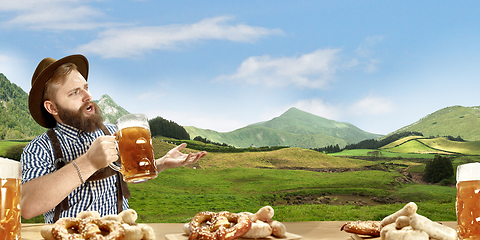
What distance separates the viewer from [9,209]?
4.58 feet

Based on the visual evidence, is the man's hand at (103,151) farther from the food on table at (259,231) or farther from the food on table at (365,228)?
the food on table at (365,228)

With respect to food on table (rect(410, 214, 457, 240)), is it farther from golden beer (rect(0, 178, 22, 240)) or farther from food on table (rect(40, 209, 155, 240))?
golden beer (rect(0, 178, 22, 240))

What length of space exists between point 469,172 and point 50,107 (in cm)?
342

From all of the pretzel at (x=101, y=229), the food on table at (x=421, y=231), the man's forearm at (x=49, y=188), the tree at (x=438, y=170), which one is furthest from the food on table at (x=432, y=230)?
the tree at (x=438, y=170)

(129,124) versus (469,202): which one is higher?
(129,124)

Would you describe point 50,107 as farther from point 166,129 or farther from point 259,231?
point 166,129

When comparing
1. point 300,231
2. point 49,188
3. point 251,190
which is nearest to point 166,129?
point 251,190

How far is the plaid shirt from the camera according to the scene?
306 cm

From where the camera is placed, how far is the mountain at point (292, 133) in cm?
3061

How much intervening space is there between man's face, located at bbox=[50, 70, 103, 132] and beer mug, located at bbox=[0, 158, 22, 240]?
191 centimetres

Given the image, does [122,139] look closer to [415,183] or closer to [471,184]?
[471,184]

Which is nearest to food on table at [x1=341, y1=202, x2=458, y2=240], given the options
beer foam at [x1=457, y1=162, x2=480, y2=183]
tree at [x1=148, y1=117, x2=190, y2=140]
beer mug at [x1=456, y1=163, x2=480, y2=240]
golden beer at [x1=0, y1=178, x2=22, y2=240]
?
beer mug at [x1=456, y1=163, x2=480, y2=240]

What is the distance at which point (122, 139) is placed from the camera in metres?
2.44

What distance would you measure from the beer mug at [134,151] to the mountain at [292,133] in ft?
83.1
